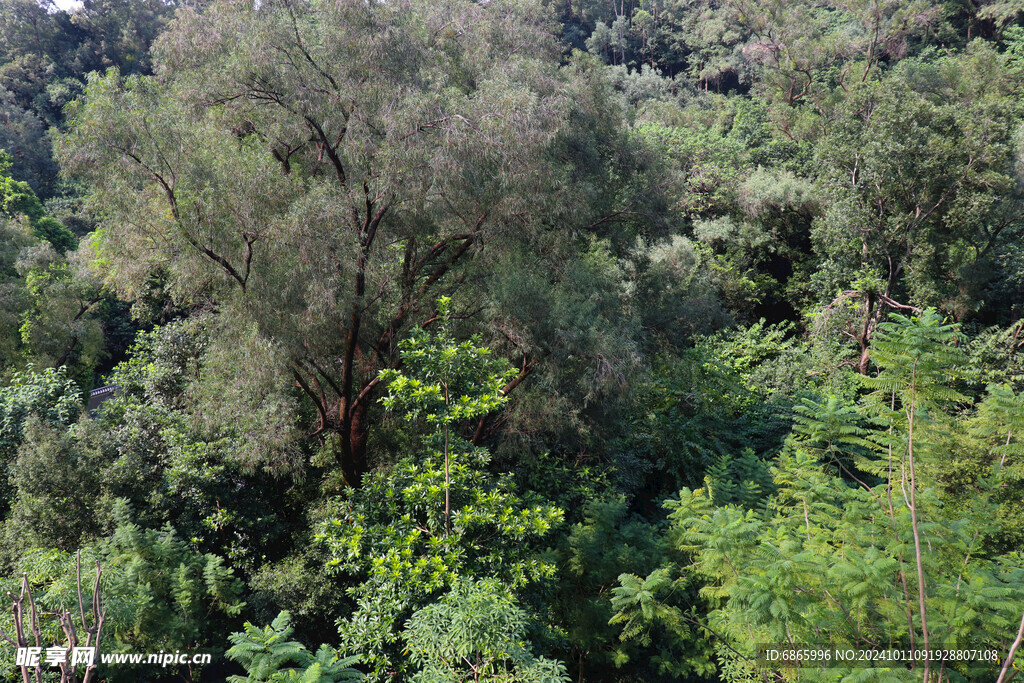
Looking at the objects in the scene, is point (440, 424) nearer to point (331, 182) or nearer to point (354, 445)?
point (354, 445)

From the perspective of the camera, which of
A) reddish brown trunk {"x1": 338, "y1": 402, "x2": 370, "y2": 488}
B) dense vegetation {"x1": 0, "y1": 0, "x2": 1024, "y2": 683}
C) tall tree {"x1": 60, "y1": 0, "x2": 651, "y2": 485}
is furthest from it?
reddish brown trunk {"x1": 338, "y1": 402, "x2": 370, "y2": 488}

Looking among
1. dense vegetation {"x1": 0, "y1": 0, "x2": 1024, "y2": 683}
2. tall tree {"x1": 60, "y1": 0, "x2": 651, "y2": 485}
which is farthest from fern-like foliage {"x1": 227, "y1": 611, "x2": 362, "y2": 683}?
tall tree {"x1": 60, "y1": 0, "x2": 651, "y2": 485}

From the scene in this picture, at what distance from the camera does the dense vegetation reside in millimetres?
4664

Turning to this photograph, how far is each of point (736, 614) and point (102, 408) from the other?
9.36 m

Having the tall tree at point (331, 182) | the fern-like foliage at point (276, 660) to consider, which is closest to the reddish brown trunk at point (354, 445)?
the tall tree at point (331, 182)

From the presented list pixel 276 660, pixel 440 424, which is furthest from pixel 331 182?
pixel 276 660

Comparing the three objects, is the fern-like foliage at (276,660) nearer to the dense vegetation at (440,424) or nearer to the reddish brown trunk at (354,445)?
the dense vegetation at (440,424)

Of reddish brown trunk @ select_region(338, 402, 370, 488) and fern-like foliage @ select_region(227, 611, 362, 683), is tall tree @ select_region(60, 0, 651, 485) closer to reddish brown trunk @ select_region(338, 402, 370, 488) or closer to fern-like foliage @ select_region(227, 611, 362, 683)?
reddish brown trunk @ select_region(338, 402, 370, 488)

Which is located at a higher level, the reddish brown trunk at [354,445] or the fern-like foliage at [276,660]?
the reddish brown trunk at [354,445]

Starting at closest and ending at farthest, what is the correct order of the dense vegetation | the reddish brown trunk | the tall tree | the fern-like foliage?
1. the fern-like foliage
2. the dense vegetation
3. the tall tree
4. the reddish brown trunk

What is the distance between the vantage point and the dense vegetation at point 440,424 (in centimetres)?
466

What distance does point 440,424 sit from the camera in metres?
6.58

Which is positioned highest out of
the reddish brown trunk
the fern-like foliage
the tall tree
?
the tall tree

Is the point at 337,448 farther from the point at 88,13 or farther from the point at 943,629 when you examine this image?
the point at 88,13
